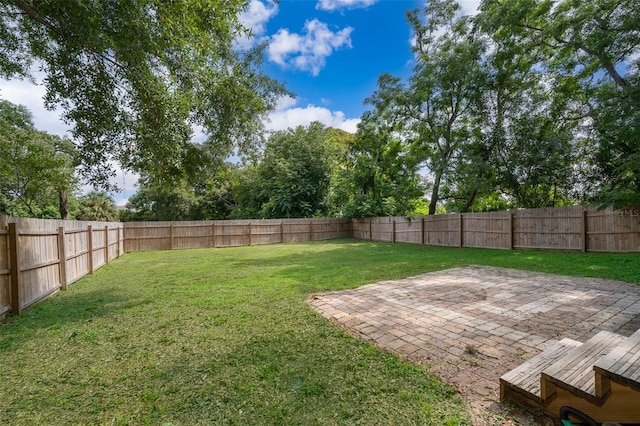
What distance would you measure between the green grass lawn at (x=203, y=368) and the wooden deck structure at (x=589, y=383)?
0.43 metres

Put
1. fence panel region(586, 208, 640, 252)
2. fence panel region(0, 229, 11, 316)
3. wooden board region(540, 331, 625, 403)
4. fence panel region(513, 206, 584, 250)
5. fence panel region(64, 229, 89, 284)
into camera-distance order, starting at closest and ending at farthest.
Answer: wooden board region(540, 331, 625, 403), fence panel region(0, 229, 11, 316), fence panel region(64, 229, 89, 284), fence panel region(586, 208, 640, 252), fence panel region(513, 206, 584, 250)

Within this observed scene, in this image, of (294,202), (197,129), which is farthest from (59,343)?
(294,202)

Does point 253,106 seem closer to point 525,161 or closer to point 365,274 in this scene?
point 365,274

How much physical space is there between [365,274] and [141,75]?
5285 millimetres

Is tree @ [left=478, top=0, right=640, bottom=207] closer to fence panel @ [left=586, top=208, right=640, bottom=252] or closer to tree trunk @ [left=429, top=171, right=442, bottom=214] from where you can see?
fence panel @ [left=586, top=208, right=640, bottom=252]

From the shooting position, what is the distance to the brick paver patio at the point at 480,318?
2344 mm

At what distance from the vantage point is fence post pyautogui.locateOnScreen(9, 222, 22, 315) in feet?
12.9

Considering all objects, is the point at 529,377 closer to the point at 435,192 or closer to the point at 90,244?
the point at 90,244

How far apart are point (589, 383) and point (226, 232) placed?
15027 mm

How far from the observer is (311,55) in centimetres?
1070

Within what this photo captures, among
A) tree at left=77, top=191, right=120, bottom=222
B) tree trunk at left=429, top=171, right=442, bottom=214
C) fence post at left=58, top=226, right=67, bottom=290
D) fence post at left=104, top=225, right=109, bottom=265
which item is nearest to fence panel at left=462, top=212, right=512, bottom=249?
tree trunk at left=429, top=171, right=442, bottom=214

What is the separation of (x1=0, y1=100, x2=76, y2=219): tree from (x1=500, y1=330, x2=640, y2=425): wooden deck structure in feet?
47.8

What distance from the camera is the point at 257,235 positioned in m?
16.0

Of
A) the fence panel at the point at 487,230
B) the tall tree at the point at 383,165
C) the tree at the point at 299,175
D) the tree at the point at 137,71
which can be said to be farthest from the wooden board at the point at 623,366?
the tree at the point at 299,175
